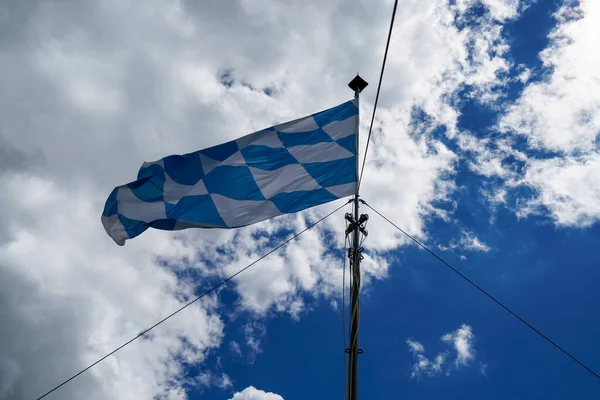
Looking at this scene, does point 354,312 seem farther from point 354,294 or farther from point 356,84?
point 356,84

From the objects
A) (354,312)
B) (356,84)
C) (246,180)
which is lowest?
(354,312)

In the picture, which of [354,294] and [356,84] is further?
[356,84]

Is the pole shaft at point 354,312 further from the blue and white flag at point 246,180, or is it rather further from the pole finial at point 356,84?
the pole finial at point 356,84

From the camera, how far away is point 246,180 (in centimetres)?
1268

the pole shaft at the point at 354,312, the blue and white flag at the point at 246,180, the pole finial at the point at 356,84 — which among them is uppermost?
the pole finial at the point at 356,84

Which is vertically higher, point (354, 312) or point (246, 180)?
point (246, 180)

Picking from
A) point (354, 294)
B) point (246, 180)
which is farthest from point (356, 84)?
point (354, 294)

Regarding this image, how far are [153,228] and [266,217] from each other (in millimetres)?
3368

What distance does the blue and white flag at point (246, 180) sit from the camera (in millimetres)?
12000

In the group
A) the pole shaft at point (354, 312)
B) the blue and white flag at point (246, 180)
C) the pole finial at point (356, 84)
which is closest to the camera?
the pole shaft at point (354, 312)

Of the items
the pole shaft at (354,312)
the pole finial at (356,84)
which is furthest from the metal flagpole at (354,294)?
the pole finial at (356,84)

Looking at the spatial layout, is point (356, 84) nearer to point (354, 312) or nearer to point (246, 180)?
point (246, 180)

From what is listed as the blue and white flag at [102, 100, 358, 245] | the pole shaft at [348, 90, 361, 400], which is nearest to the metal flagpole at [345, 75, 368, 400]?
the pole shaft at [348, 90, 361, 400]

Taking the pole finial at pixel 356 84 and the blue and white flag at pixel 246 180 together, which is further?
the pole finial at pixel 356 84
